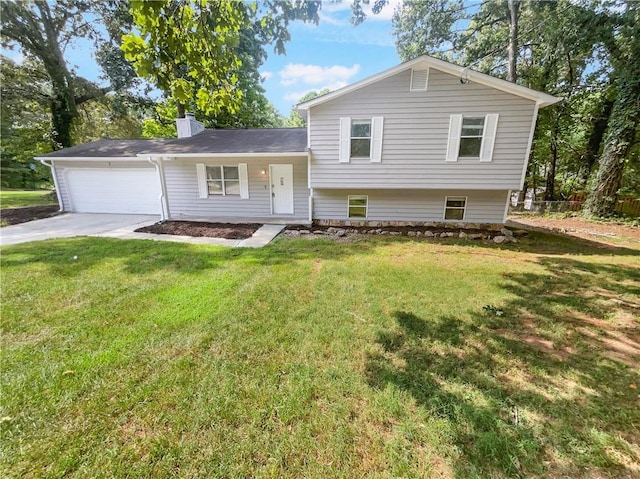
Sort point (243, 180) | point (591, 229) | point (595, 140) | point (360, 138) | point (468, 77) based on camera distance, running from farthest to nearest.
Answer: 1. point (595, 140)
2. point (243, 180)
3. point (591, 229)
4. point (360, 138)
5. point (468, 77)

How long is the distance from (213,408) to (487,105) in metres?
9.06

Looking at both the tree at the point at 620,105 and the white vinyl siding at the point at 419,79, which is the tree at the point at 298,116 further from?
the white vinyl siding at the point at 419,79

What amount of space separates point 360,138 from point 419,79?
217 centimetres

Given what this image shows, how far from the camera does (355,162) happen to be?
26.7 ft

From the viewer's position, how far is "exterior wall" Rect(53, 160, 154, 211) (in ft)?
33.2

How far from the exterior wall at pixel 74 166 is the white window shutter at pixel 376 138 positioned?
8.13m

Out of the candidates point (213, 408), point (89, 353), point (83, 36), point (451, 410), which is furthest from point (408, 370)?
point (83, 36)

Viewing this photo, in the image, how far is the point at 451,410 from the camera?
2139mm

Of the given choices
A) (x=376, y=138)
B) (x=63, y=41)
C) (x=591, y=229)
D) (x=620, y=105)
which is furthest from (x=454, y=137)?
(x=63, y=41)

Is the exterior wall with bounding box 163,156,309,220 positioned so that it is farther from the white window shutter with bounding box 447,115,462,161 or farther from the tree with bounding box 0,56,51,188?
the tree with bounding box 0,56,51,188

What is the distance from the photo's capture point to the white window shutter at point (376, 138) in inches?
306

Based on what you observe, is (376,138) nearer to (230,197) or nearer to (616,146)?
(230,197)

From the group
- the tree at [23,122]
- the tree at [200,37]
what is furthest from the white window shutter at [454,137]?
the tree at [23,122]

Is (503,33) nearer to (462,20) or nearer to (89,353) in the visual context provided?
(462,20)
